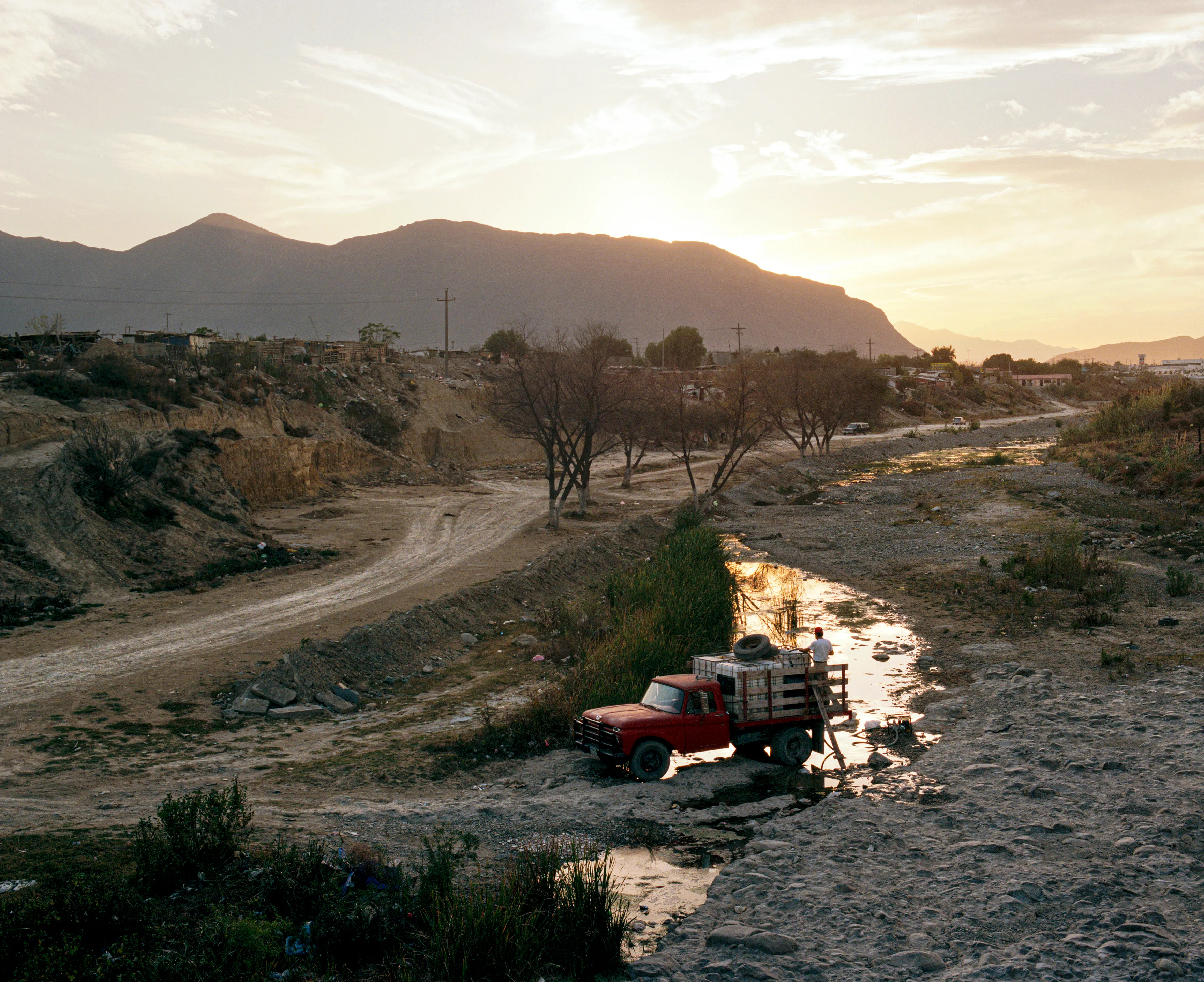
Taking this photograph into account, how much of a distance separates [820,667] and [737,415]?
104 ft

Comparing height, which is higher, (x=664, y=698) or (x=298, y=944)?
(x=664, y=698)

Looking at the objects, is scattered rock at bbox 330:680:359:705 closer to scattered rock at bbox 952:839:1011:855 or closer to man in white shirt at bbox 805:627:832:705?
man in white shirt at bbox 805:627:832:705

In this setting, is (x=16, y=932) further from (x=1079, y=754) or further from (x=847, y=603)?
(x=847, y=603)

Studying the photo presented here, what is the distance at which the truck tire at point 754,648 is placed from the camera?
1398cm

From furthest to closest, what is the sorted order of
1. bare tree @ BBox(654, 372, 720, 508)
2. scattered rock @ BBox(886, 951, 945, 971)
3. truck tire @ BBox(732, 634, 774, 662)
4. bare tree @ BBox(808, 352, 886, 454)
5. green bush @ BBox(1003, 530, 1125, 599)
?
bare tree @ BBox(808, 352, 886, 454), bare tree @ BBox(654, 372, 720, 508), green bush @ BBox(1003, 530, 1125, 599), truck tire @ BBox(732, 634, 774, 662), scattered rock @ BBox(886, 951, 945, 971)

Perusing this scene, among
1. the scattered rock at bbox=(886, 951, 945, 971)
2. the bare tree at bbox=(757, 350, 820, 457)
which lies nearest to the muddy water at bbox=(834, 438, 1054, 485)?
the bare tree at bbox=(757, 350, 820, 457)

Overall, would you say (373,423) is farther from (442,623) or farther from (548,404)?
(442,623)

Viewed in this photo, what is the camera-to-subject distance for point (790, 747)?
14.0 metres

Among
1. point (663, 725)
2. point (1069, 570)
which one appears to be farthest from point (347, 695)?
point (1069, 570)

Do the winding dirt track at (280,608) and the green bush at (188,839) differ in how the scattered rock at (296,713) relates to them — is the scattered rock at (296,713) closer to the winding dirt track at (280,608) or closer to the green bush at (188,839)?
the winding dirt track at (280,608)

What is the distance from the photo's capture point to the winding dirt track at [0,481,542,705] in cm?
1803

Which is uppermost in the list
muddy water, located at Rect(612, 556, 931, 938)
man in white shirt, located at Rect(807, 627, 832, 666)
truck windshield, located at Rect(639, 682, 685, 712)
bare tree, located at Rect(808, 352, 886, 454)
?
bare tree, located at Rect(808, 352, 886, 454)

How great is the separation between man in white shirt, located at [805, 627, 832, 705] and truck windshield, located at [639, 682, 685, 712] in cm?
217

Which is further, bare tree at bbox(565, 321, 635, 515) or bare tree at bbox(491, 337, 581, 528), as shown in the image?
bare tree at bbox(565, 321, 635, 515)
